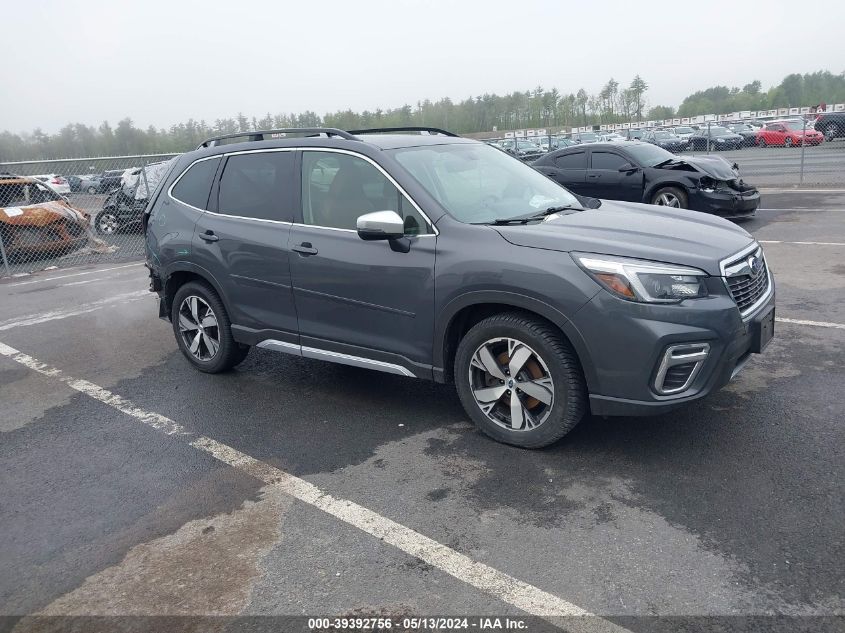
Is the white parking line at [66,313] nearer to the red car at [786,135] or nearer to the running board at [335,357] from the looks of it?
the running board at [335,357]

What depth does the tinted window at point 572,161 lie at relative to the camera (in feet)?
42.3

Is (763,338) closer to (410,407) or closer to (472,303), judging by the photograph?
(472,303)

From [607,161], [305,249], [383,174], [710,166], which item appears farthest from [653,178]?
[305,249]

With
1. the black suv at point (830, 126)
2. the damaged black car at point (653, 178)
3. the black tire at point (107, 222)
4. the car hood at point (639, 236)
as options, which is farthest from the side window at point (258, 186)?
the black suv at point (830, 126)

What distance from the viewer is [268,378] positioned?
5.81m

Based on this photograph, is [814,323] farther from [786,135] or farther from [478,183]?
[786,135]

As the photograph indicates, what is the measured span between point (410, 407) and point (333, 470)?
3.35 ft

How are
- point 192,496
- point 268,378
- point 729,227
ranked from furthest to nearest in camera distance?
point 268,378, point 729,227, point 192,496

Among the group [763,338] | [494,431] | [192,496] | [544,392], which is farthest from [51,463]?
[763,338]

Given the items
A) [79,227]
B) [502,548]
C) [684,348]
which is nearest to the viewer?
[502,548]

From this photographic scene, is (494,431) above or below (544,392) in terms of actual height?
below

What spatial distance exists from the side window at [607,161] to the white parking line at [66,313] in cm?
778

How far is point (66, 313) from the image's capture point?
8719 mm

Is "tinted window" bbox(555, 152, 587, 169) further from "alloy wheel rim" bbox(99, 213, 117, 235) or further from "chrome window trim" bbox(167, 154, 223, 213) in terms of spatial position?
"alloy wheel rim" bbox(99, 213, 117, 235)
